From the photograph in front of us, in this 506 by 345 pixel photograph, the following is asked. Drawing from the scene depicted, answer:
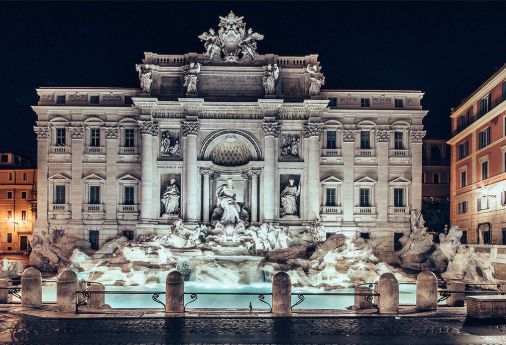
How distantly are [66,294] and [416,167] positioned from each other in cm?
3254

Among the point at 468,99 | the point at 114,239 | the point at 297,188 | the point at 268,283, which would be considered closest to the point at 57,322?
the point at 268,283

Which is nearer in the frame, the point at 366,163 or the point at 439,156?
the point at 366,163

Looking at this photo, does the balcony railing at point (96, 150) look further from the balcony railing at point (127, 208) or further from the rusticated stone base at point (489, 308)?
the rusticated stone base at point (489, 308)

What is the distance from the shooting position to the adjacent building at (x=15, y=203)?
6544 centimetres

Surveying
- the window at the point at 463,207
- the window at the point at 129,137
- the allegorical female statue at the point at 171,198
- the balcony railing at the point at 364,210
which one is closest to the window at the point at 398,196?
the balcony railing at the point at 364,210

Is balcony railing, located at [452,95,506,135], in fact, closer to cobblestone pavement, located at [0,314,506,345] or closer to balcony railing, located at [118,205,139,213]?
cobblestone pavement, located at [0,314,506,345]

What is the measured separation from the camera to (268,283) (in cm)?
3350

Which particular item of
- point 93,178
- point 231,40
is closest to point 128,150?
point 93,178

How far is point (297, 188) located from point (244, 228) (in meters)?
6.81

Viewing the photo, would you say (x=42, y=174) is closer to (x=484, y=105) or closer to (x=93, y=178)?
(x=93, y=178)

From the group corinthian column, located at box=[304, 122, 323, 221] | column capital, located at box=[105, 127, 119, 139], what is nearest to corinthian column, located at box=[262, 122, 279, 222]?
corinthian column, located at box=[304, 122, 323, 221]

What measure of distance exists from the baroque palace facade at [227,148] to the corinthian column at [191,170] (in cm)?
8

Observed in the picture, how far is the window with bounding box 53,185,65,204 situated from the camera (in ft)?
148

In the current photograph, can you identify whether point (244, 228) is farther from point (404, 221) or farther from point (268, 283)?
point (404, 221)
